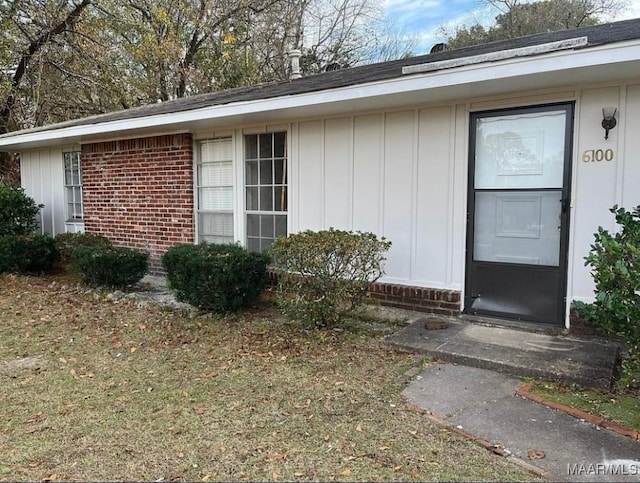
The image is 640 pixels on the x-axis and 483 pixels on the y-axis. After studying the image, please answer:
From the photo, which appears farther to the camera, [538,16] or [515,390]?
[538,16]

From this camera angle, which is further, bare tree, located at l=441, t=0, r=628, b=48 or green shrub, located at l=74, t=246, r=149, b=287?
bare tree, located at l=441, t=0, r=628, b=48

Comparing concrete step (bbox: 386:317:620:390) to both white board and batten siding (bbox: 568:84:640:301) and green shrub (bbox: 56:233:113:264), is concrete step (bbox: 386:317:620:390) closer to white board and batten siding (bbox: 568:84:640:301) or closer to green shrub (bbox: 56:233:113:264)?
white board and batten siding (bbox: 568:84:640:301)

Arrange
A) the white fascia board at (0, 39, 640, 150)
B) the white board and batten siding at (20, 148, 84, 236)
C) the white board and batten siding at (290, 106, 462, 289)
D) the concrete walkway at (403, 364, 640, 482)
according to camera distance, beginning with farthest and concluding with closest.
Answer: the white board and batten siding at (20, 148, 84, 236)
the white board and batten siding at (290, 106, 462, 289)
the white fascia board at (0, 39, 640, 150)
the concrete walkway at (403, 364, 640, 482)

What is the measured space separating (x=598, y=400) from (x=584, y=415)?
12.8 inches

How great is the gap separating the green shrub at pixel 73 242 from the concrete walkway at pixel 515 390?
578 centimetres

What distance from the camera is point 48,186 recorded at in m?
10.1

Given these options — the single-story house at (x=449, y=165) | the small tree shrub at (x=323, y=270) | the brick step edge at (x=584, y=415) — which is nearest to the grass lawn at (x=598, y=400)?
the brick step edge at (x=584, y=415)

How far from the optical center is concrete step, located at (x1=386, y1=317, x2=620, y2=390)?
367 centimetres

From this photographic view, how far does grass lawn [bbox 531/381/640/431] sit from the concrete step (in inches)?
3.4

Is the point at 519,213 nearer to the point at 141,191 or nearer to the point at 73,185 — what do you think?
the point at 141,191

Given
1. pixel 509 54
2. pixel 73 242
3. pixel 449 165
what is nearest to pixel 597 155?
pixel 509 54

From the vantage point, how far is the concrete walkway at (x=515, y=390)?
2.62m

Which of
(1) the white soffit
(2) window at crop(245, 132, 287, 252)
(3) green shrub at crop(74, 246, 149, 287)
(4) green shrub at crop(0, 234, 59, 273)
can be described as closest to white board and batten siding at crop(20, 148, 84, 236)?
(4) green shrub at crop(0, 234, 59, 273)

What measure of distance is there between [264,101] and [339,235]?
6.98 ft
